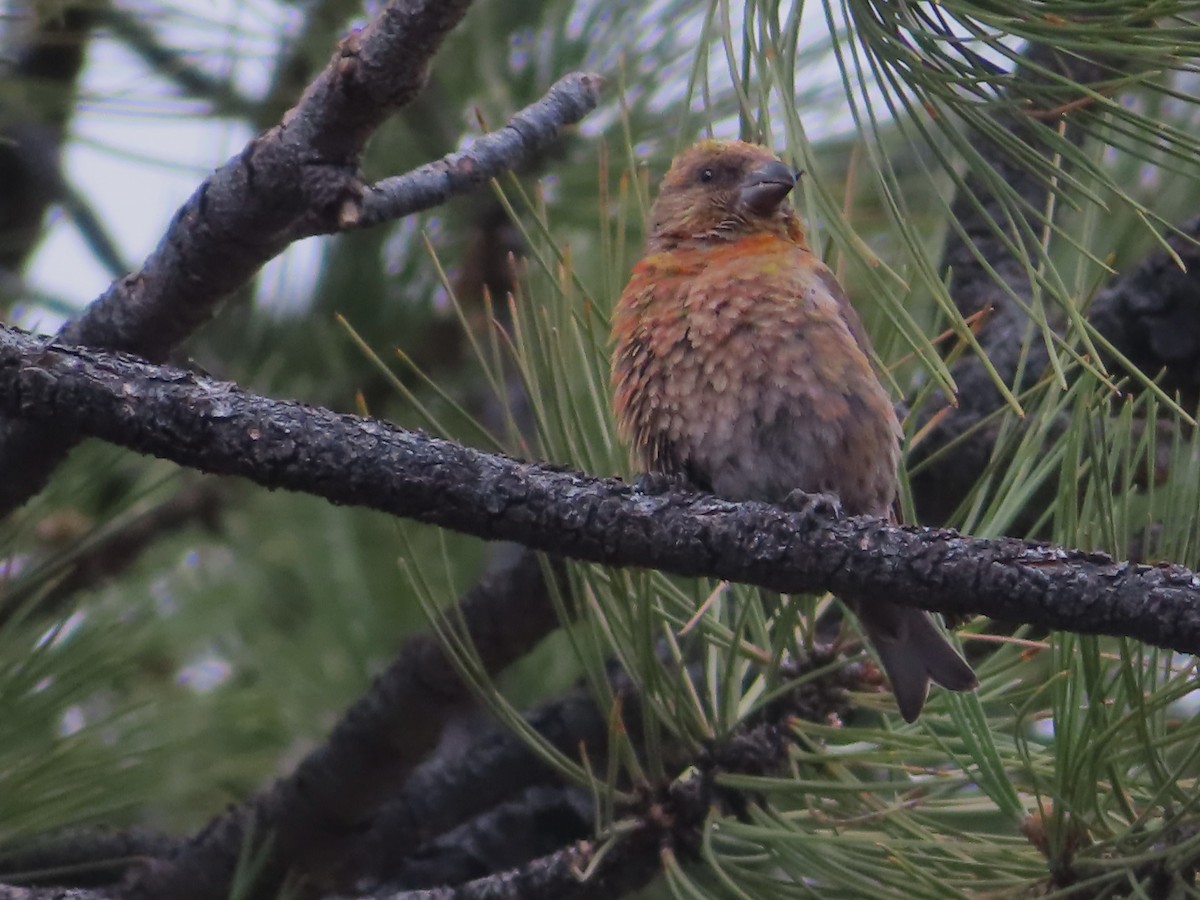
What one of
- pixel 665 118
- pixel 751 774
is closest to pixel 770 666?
pixel 751 774

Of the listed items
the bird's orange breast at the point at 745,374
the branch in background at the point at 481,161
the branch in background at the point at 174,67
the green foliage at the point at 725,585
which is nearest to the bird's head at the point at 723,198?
the green foliage at the point at 725,585

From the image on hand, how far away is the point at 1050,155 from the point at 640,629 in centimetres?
169

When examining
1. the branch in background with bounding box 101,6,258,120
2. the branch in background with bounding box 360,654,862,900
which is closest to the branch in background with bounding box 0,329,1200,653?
the branch in background with bounding box 360,654,862,900

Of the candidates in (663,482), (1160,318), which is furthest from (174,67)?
(1160,318)

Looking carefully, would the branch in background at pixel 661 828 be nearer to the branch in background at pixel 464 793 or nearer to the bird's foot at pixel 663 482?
the bird's foot at pixel 663 482

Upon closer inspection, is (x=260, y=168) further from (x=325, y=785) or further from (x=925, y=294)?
(x=925, y=294)

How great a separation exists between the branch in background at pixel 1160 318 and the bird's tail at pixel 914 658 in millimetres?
897

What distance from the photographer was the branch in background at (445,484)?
1.71 meters

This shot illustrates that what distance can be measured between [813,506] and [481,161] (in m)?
0.65

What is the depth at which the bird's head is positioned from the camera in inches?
116

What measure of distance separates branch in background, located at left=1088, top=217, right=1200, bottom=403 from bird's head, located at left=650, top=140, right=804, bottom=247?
63 cm

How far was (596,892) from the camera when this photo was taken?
223cm

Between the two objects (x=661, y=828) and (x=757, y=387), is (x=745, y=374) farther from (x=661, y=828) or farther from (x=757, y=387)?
(x=661, y=828)

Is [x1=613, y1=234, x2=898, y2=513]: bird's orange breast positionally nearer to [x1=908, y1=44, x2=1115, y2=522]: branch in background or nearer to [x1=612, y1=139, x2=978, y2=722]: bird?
[x1=612, y1=139, x2=978, y2=722]: bird
